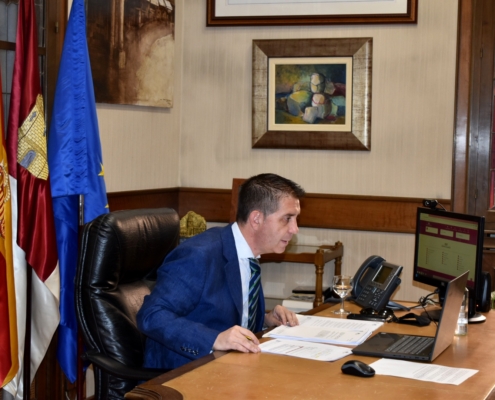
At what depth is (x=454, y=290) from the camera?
2.45m

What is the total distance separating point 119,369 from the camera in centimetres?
259

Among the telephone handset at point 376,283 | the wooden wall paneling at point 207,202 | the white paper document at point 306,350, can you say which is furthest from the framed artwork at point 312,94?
the white paper document at point 306,350

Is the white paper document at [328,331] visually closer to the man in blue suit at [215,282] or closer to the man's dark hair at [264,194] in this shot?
the man in blue suit at [215,282]

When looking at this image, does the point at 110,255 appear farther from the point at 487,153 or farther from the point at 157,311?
the point at 487,153

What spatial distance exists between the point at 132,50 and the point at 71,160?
1.23 m

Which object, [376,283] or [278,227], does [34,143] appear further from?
[376,283]

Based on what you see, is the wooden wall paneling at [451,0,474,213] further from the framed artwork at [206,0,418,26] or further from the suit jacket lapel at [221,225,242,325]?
the suit jacket lapel at [221,225,242,325]

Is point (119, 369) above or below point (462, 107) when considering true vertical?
below

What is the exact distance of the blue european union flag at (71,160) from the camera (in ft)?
12.0

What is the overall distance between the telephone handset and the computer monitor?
0.22 meters

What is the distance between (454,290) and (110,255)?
1.19 meters

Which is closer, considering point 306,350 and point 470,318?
point 306,350

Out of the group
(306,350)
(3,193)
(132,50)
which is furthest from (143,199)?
(306,350)

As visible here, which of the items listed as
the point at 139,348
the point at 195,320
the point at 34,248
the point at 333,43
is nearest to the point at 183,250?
the point at 195,320
